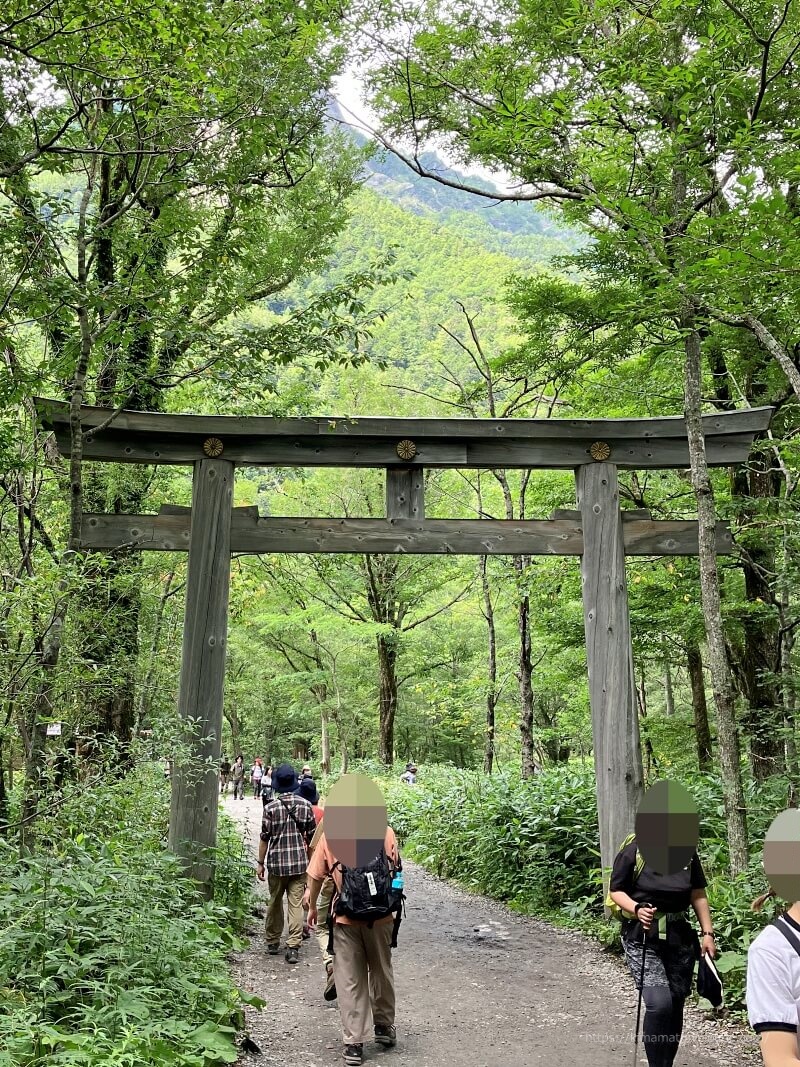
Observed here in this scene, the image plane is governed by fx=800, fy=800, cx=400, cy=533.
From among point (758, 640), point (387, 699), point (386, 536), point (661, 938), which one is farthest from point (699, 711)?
point (661, 938)

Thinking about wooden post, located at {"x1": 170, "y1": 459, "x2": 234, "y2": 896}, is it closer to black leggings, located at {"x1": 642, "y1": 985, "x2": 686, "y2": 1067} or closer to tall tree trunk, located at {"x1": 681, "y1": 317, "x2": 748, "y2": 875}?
black leggings, located at {"x1": 642, "y1": 985, "x2": 686, "y2": 1067}

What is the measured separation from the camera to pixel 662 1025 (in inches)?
148

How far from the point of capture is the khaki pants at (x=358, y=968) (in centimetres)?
484

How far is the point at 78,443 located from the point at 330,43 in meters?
7.27

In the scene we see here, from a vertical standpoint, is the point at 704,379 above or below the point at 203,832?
above

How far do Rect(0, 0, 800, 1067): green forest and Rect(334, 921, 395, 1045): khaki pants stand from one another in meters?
0.69

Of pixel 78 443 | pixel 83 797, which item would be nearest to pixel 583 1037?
pixel 83 797

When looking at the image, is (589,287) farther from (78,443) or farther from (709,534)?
(78,443)

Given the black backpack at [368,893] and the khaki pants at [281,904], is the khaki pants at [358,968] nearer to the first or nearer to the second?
the black backpack at [368,893]

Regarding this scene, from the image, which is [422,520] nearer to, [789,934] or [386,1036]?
[386,1036]

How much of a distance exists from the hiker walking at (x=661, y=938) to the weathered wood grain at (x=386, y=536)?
387 cm

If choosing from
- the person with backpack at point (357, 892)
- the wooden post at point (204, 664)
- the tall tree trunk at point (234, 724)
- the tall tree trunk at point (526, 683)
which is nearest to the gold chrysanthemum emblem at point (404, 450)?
the wooden post at point (204, 664)

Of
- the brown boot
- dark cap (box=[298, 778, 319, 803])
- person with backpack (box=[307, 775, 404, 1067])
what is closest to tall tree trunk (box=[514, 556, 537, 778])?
dark cap (box=[298, 778, 319, 803])

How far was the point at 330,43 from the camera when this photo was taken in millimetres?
10000
